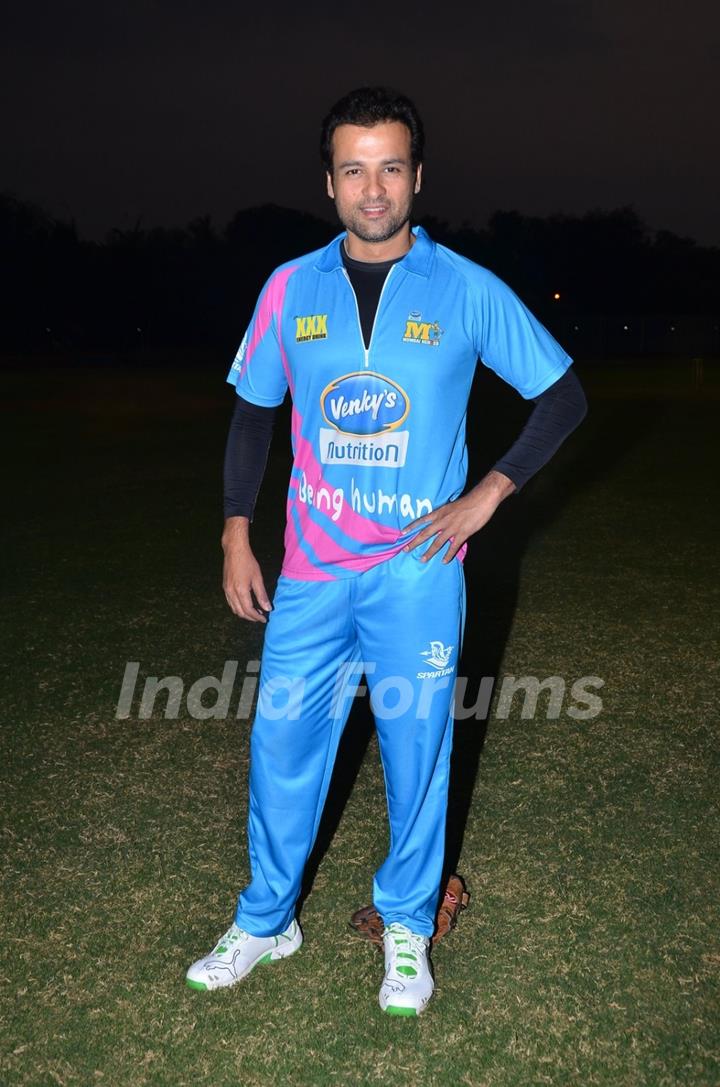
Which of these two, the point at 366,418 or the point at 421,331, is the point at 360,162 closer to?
the point at 421,331

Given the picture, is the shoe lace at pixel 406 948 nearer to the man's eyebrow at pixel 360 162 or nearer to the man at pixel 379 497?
the man at pixel 379 497

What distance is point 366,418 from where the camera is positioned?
2750 mm

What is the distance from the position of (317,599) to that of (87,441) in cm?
1430

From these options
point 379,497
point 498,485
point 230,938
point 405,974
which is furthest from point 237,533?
point 405,974

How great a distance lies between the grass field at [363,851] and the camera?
2.78 m

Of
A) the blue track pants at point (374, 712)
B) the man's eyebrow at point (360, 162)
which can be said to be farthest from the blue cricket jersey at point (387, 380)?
the man's eyebrow at point (360, 162)

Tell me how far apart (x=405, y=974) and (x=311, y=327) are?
1.75 metres

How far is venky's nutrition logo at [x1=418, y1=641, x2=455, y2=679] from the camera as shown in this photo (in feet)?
9.31

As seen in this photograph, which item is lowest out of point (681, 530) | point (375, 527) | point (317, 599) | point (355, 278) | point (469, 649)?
point (681, 530)

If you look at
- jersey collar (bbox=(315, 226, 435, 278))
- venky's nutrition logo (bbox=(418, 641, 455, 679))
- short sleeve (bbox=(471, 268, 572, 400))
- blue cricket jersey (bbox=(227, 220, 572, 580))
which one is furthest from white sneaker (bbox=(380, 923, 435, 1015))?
jersey collar (bbox=(315, 226, 435, 278))

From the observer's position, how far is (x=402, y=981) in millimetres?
2928

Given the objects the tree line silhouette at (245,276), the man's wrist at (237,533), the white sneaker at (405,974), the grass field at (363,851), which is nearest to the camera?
the grass field at (363,851)

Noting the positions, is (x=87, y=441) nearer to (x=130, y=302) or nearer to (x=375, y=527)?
(x=375, y=527)

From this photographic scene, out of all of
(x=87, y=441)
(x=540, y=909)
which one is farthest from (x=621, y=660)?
(x=87, y=441)
